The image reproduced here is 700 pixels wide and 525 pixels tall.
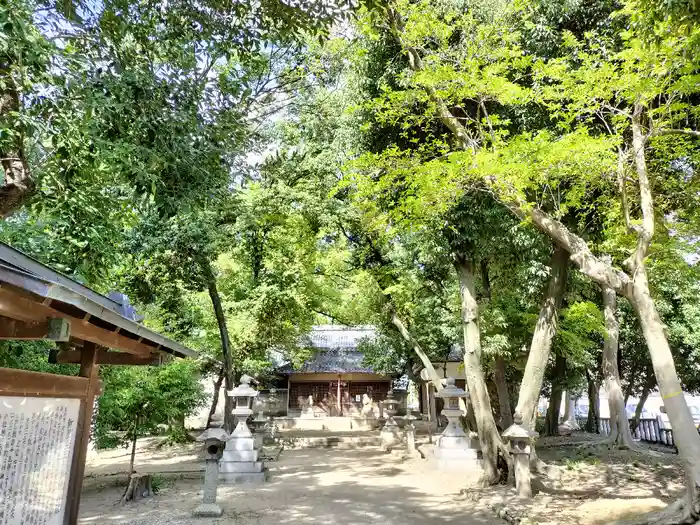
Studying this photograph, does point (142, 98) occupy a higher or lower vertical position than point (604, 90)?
lower

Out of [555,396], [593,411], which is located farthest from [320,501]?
[593,411]

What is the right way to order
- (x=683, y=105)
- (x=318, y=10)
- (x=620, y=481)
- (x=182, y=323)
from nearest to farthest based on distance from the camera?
(x=318, y=10) < (x=683, y=105) < (x=620, y=481) < (x=182, y=323)

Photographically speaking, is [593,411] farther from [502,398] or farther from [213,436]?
[213,436]

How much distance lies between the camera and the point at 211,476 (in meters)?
8.13

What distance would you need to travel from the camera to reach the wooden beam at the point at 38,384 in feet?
8.97

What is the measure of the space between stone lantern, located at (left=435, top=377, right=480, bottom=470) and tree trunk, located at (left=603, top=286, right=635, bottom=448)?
5.31 m

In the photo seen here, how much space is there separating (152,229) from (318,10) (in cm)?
901

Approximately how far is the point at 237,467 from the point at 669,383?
922 centimetres

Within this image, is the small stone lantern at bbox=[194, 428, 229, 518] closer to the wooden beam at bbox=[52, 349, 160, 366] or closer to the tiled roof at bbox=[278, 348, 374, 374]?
the wooden beam at bbox=[52, 349, 160, 366]

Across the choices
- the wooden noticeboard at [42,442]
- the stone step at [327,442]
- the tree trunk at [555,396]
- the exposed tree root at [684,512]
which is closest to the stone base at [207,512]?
the wooden noticeboard at [42,442]

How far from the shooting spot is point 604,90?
6.73 m

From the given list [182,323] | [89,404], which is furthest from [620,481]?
[182,323]

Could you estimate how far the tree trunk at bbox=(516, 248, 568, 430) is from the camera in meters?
8.85

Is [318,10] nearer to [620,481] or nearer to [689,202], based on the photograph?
[689,202]
